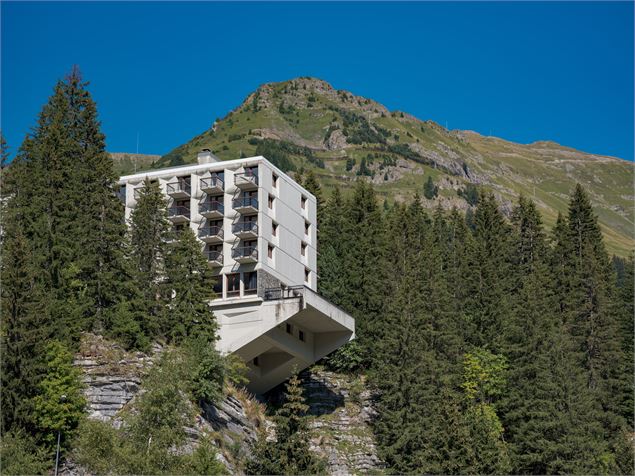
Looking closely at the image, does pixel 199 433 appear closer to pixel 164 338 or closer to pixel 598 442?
pixel 164 338

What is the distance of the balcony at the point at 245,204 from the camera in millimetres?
83938

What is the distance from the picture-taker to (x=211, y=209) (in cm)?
8606

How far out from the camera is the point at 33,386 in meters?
60.2

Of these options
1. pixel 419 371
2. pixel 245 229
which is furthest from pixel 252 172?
pixel 419 371

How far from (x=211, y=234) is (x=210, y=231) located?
0.97 feet

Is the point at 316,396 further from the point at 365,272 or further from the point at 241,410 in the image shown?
the point at 365,272

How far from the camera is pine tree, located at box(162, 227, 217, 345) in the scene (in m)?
74.5

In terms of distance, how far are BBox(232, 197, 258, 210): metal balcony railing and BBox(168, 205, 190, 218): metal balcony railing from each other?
444 cm

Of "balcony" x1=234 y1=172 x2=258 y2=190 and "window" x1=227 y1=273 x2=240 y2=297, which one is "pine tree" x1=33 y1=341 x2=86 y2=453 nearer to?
"window" x1=227 y1=273 x2=240 y2=297

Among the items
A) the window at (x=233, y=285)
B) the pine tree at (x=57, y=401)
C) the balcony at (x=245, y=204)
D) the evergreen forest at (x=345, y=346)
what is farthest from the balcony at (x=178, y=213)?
the pine tree at (x=57, y=401)

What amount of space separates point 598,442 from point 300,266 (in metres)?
28.3

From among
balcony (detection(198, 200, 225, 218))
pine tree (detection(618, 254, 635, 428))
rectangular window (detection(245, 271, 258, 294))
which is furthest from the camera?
pine tree (detection(618, 254, 635, 428))

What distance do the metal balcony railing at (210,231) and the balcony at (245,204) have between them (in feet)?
7.59

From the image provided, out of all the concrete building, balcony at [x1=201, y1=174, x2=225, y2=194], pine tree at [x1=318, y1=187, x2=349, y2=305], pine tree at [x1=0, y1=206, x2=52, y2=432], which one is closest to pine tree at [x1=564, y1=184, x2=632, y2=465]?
pine tree at [x1=318, y1=187, x2=349, y2=305]
